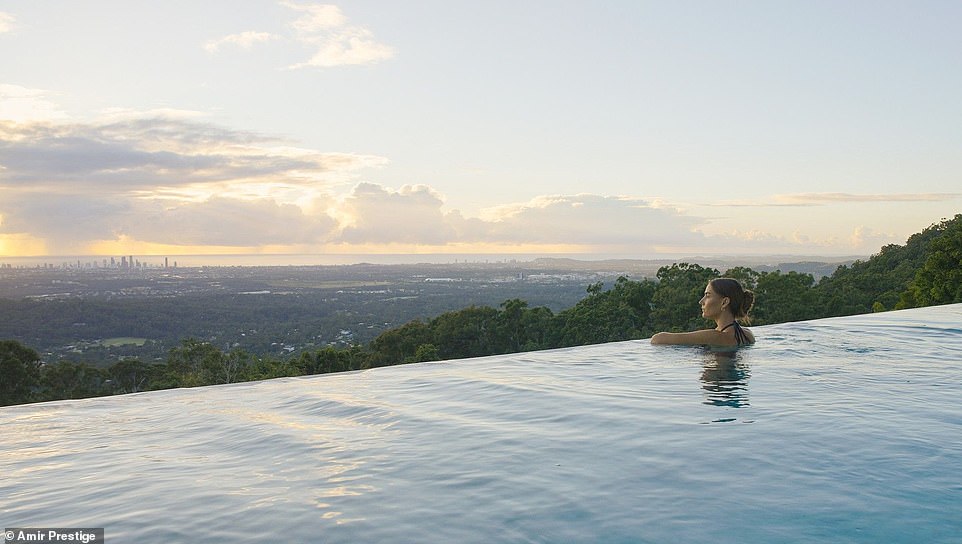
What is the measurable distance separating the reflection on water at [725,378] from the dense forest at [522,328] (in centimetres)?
2577

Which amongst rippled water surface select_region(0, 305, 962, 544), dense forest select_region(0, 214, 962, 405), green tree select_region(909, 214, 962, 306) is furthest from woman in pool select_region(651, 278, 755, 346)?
dense forest select_region(0, 214, 962, 405)

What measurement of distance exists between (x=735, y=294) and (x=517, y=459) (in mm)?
5430

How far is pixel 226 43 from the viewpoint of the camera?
1038 inches

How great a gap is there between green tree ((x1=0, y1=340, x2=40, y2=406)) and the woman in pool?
101ft

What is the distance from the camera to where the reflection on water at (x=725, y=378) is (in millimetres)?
6090

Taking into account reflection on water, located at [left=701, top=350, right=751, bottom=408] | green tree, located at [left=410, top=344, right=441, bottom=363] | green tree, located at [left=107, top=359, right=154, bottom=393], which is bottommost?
green tree, located at [left=107, top=359, right=154, bottom=393]

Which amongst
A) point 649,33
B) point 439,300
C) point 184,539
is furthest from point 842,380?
point 439,300

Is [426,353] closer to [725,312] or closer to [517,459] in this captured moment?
[725,312]

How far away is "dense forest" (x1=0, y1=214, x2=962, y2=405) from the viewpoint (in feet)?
103

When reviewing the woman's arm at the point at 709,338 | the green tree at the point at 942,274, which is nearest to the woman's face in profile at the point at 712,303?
the woman's arm at the point at 709,338

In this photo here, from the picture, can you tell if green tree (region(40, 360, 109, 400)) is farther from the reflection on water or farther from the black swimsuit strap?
the reflection on water

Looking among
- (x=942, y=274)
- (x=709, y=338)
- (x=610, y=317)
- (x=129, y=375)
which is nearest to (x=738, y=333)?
(x=709, y=338)

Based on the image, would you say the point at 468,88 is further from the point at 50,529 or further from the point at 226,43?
the point at 50,529

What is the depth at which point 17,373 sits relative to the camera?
30.9 m
